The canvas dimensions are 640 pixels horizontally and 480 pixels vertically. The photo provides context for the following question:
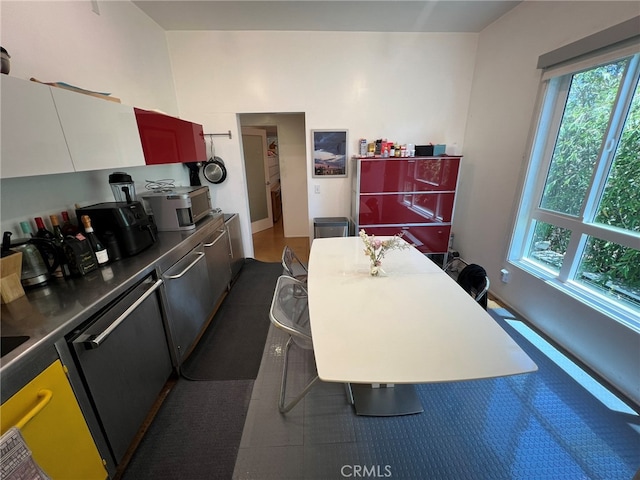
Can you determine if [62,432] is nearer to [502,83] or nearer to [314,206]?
[314,206]

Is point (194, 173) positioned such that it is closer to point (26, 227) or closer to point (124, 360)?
point (26, 227)

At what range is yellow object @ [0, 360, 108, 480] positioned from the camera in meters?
0.82

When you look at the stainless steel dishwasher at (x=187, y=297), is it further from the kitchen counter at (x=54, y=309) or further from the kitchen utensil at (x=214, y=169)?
the kitchen utensil at (x=214, y=169)

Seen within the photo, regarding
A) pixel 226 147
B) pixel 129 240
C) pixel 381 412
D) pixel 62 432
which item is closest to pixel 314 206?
pixel 226 147

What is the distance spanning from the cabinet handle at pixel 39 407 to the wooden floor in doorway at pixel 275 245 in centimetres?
295

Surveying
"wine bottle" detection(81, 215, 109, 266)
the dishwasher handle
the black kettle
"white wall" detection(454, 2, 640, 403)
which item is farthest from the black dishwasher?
"white wall" detection(454, 2, 640, 403)

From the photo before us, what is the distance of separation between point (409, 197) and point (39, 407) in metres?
3.24

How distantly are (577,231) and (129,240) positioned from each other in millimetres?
3325

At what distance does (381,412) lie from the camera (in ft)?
4.99

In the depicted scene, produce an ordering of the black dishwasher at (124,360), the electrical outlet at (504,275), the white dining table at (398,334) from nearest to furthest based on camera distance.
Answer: the white dining table at (398,334) → the black dishwasher at (124,360) → the electrical outlet at (504,275)

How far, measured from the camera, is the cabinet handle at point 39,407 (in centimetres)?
80

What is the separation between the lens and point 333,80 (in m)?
3.03

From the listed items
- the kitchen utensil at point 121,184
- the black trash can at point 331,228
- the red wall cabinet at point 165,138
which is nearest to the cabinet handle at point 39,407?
the kitchen utensil at point 121,184

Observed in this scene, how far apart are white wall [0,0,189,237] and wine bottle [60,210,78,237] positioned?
5 cm
